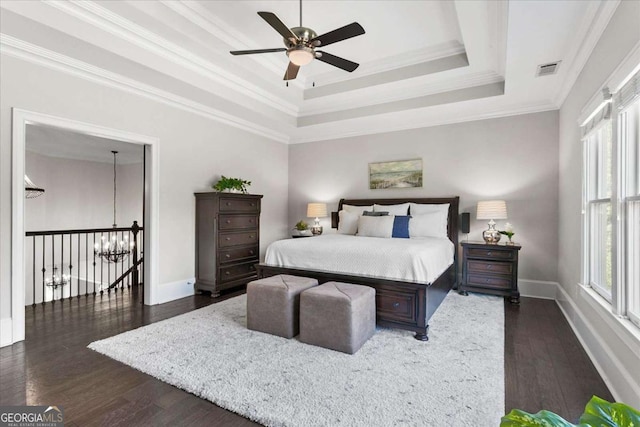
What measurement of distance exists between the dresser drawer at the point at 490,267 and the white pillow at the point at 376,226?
120cm

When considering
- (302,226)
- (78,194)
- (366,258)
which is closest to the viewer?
(366,258)

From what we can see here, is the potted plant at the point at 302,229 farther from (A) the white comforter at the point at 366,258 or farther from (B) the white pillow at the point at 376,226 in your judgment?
(A) the white comforter at the point at 366,258

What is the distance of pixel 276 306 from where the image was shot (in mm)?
2951

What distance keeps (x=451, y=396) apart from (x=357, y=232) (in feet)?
10.2

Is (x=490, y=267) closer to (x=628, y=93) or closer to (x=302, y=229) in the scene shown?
(x=628, y=93)

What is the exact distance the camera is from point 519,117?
15.1 feet

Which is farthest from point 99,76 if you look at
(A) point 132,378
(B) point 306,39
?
(A) point 132,378

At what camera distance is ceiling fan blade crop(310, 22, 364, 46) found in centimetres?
249

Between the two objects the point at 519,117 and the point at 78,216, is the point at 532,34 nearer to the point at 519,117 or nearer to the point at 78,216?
the point at 519,117

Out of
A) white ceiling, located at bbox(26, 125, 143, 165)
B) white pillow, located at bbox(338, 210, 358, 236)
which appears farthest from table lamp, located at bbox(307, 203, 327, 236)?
white ceiling, located at bbox(26, 125, 143, 165)

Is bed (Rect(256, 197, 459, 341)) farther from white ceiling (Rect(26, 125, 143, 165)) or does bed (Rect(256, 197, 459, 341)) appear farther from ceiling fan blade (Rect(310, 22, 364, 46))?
white ceiling (Rect(26, 125, 143, 165))

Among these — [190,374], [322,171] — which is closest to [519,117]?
[322,171]

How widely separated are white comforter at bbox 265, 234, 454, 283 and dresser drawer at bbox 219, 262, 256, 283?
107 cm

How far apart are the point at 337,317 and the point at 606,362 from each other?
1922 millimetres
